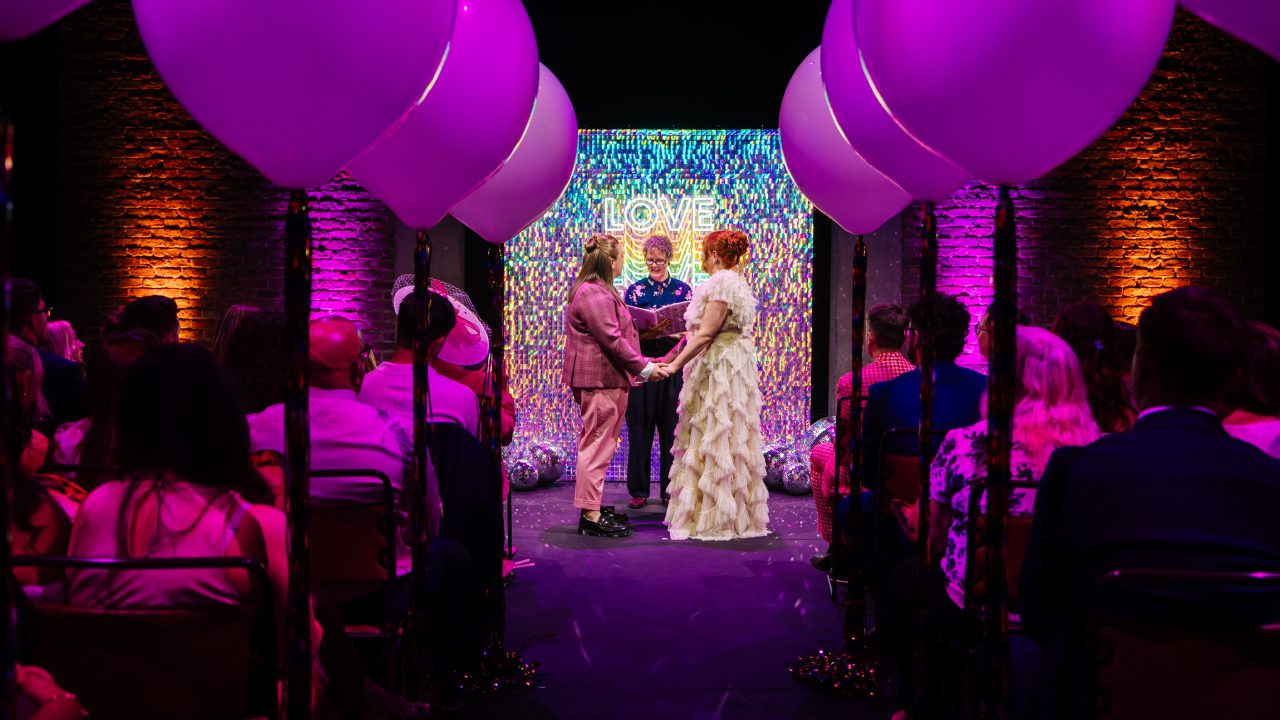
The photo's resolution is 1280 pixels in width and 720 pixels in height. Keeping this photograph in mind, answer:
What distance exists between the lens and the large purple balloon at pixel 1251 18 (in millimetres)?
1541

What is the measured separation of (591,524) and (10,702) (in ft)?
13.9

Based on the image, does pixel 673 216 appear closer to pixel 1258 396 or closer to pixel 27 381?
pixel 27 381

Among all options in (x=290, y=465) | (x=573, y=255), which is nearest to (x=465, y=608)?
(x=290, y=465)

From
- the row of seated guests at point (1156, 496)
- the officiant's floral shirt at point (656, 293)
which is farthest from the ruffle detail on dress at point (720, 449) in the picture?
the row of seated guests at point (1156, 496)

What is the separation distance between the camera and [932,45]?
174 centimetres

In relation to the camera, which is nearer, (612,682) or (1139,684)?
(1139,684)

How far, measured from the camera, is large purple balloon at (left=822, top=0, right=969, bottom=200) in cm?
245

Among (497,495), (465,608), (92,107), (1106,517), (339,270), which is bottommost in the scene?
(465,608)

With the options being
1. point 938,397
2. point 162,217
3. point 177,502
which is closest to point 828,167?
point 938,397

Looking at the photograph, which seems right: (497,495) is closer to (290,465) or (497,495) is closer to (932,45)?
(290,465)

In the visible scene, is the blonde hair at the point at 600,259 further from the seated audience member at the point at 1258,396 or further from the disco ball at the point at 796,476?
the seated audience member at the point at 1258,396

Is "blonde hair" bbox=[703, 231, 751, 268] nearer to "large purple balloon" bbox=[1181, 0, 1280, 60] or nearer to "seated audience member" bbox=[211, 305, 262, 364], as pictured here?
"seated audience member" bbox=[211, 305, 262, 364]

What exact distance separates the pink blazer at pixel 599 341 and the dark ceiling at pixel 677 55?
2.43 m

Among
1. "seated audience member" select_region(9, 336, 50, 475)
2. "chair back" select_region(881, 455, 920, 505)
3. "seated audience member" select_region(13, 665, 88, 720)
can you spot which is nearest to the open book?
"chair back" select_region(881, 455, 920, 505)
